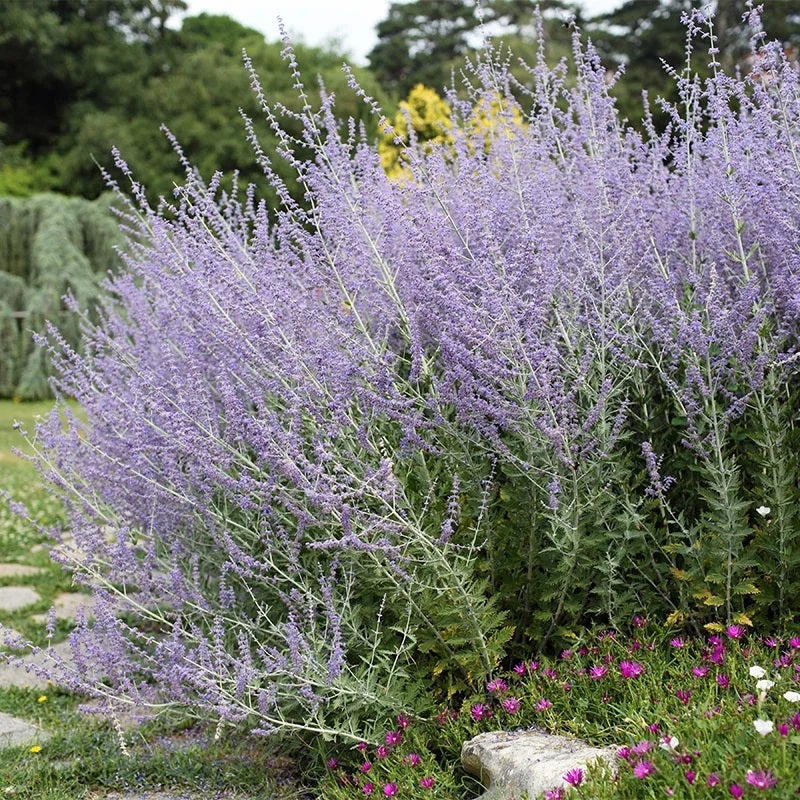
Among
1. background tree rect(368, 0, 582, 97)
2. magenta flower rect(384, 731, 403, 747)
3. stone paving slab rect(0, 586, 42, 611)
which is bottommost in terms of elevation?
stone paving slab rect(0, 586, 42, 611)

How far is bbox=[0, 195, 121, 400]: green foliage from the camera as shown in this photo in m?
18.2

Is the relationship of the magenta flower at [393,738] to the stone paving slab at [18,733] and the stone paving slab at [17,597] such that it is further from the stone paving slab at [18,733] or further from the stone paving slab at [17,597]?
the stone paving slab at [17,597]

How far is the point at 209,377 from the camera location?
420 centimetres

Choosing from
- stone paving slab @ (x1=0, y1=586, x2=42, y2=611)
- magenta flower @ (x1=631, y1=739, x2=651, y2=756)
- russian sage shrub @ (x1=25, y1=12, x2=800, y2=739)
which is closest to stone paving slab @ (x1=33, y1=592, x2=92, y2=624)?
stone paving slab @ (x1=0, y1=586, x2=42, y2=611)

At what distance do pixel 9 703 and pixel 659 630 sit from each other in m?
3.26

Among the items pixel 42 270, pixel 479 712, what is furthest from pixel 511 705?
pixel 42 270

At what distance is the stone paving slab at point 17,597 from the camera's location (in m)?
6.45

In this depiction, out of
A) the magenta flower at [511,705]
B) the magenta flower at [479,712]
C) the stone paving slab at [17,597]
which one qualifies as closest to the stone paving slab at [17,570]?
the stone paving slab at [17,597]

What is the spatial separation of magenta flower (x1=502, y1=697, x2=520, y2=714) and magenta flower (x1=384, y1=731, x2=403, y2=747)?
38 cm

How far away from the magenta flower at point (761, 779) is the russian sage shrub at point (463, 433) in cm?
106

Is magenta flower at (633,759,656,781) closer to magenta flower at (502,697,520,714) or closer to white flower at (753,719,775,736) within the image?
white flower at (753,719,775,736)

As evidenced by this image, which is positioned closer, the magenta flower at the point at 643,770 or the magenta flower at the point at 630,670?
the magenta flower at the point at 643,770

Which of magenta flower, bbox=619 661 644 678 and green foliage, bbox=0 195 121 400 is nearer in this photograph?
magenta flower, bbox=619 661 644 678

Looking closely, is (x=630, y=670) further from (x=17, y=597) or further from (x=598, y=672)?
(x=17, y=597)
